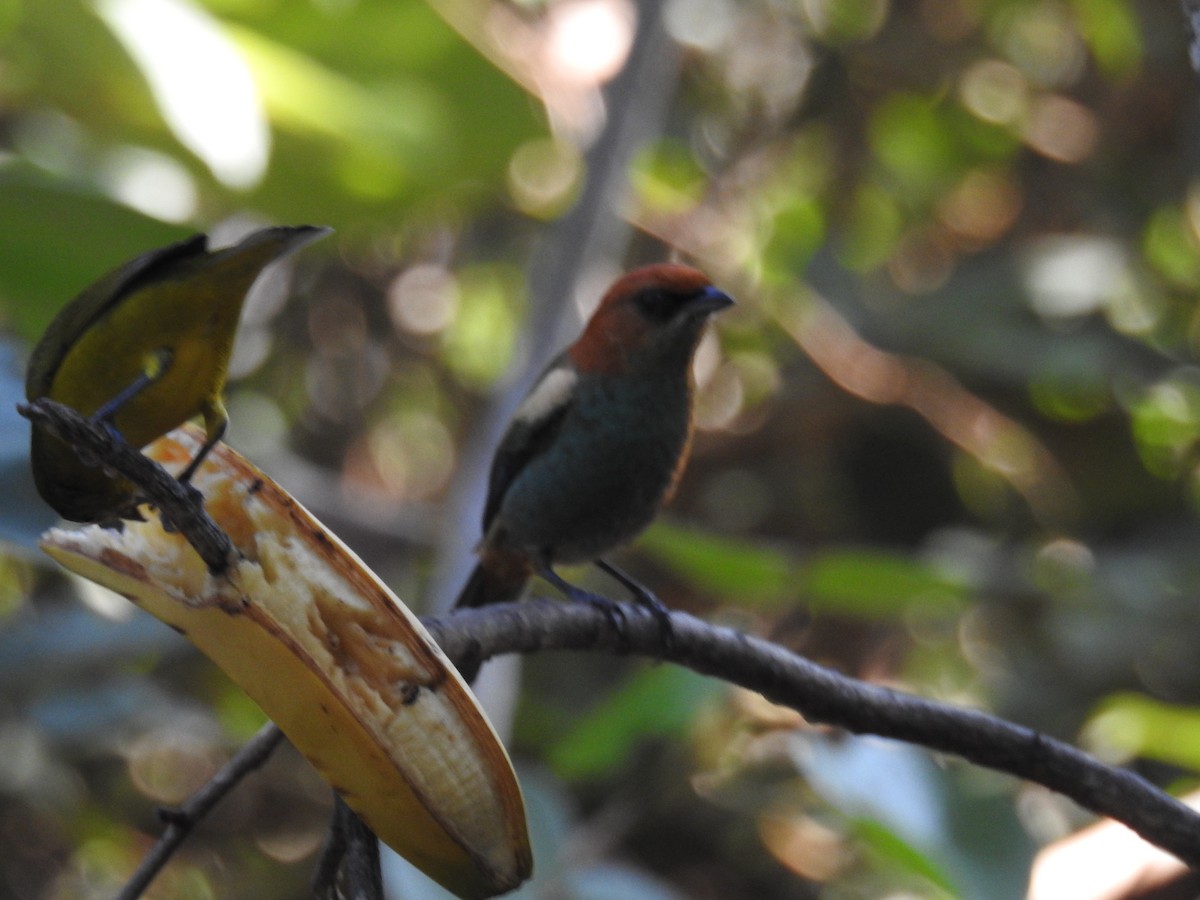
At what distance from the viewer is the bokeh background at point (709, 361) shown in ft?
9.46

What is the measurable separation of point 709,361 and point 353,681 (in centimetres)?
347

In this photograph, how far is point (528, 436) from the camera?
2672 millimetres

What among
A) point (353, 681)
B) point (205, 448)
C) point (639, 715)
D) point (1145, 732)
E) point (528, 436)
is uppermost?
point (205, 448)

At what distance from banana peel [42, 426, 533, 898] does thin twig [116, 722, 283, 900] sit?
10 centimetres

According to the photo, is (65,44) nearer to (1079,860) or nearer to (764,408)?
(764,408)

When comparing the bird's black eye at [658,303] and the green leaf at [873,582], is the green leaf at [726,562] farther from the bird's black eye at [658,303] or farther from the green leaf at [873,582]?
the bird's black eye at [658,303]

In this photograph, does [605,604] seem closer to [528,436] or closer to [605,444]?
[605,444]

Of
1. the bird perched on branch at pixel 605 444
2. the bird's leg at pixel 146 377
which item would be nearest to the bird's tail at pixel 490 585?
the bird perched on branch at pixel 605 444

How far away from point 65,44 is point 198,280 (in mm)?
2106

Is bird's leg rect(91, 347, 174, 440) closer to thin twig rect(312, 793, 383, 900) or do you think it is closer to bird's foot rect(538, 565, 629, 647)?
thin twig rect(312, 793, 383, 900)

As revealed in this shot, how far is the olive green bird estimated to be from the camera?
1.25 metres

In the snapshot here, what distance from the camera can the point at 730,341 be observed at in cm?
466

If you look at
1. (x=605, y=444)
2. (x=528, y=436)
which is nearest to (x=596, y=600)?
(x=605, y=444)

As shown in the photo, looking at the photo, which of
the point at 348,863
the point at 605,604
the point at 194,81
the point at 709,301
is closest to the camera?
the point at 348,863
